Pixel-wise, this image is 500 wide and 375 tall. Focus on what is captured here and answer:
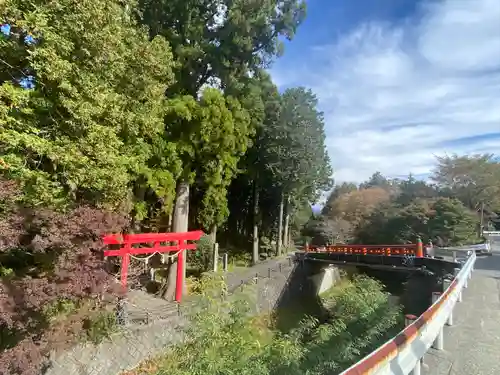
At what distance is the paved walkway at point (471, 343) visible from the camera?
389 cm

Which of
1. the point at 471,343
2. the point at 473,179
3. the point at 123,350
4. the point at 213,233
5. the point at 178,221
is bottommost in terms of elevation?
the point at 123,350

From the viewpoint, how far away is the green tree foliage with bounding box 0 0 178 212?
5996mm

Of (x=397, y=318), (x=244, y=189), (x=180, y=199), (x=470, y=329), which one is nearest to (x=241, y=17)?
(x=180, y=199)

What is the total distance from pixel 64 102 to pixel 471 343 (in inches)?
284

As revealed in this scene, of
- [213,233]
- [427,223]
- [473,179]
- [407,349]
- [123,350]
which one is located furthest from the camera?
[473,179]

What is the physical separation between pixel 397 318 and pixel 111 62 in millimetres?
8113

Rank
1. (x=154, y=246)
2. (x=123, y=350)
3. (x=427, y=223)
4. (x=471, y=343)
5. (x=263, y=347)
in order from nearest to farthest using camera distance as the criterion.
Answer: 1. (x=471, y=343)
2. (x=263, y=347)
3. (x=123, y=350)
4. (x=154, y=246)
5. (x=427, y=223)

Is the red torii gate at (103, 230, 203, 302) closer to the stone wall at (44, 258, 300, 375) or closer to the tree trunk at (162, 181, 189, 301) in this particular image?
the tree trunk at (162, 181, 189, 301)

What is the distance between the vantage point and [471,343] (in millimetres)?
4688

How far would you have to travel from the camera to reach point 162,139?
12.0 meters

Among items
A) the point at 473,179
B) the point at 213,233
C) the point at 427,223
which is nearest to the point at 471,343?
the point at 213,233

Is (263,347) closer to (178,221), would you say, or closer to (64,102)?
(64,102)

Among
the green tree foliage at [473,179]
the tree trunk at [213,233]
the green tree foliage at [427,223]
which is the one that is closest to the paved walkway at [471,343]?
the tree trunk at [213,233]

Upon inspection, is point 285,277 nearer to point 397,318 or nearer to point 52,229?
point 397,318
